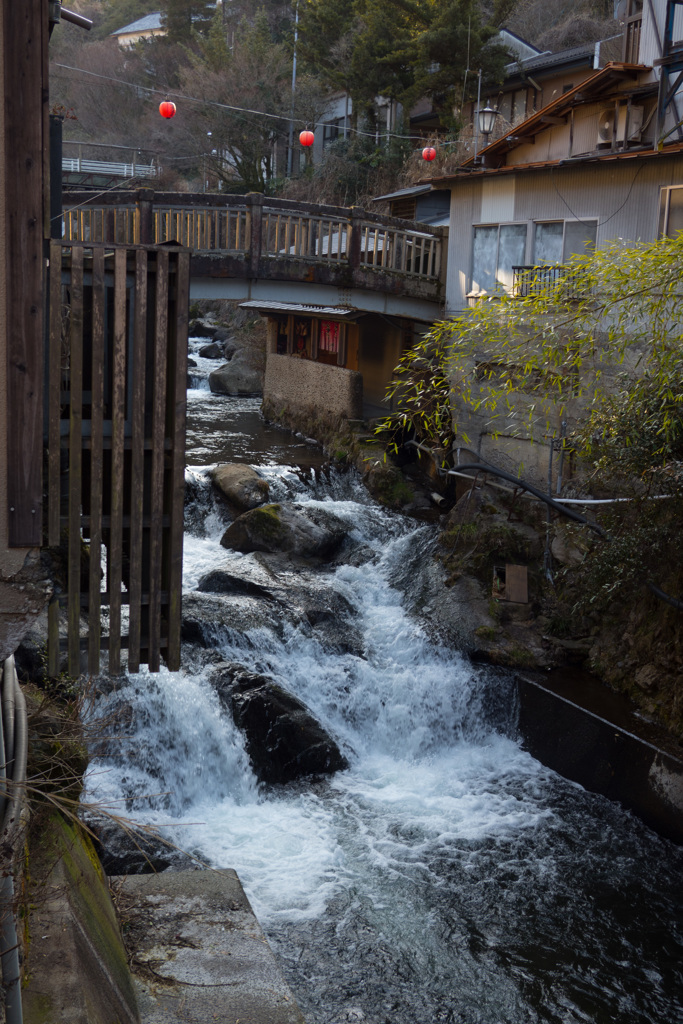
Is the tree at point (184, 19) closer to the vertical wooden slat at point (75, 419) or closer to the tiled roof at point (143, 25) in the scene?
the tiled roof at point (143, 25)

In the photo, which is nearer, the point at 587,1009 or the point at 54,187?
the point at 54,187

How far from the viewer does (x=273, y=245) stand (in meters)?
16.4

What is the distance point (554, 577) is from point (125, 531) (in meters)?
7.81

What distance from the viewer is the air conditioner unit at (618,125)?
13438 mm

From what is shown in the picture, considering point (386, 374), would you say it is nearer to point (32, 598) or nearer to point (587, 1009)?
point (587, 1009)

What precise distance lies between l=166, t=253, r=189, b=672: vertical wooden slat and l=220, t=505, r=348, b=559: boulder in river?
826 cm

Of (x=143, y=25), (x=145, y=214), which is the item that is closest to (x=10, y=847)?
(x=145, y=214)

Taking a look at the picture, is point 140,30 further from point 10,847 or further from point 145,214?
point 10,847

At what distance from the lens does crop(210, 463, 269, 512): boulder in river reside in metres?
15.0

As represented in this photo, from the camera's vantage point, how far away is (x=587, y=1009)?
6539mm

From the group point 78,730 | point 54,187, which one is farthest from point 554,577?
point 54,187

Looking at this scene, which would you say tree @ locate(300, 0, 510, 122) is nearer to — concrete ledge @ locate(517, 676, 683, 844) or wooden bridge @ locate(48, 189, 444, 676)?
A: concrete ledge @ locate(517, 676, 683, 844)

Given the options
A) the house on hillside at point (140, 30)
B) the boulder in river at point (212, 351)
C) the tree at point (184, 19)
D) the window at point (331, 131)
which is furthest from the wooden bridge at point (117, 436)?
the house on hillside at point (140, 30)

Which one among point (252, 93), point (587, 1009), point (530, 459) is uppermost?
point (252, 93)
